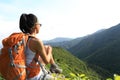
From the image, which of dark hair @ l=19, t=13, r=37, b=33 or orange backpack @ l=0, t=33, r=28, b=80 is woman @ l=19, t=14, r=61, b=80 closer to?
dark hair @ l=19, t=13, r=37, b=33

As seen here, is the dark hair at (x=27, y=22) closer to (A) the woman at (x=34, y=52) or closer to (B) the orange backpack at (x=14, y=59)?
(A) the woman at (x=34, y=52)

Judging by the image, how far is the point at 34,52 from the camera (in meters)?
6.40

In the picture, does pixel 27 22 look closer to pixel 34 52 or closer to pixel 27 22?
pixel 27 22

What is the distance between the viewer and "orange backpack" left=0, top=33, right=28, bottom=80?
6207mm

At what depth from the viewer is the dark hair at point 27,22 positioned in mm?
6520

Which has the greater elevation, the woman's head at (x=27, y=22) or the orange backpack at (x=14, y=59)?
the woman's head at (x=27, y=22)

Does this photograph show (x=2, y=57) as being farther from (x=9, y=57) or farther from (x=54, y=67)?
(x=54, y=67)

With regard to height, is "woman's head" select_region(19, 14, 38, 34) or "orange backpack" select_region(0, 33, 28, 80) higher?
"woman's head" select_region(19, 14, 38, 34)

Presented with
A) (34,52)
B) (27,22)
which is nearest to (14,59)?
(34,52)

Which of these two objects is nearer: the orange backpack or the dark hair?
the orange backpack

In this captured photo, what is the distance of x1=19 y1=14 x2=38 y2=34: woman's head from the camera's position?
652 centimetres

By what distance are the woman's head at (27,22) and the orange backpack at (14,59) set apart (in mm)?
255

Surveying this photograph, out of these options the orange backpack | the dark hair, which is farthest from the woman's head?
the orange backpack

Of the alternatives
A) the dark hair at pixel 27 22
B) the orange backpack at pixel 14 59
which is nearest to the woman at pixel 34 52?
the dark hair at pixel 27 22
